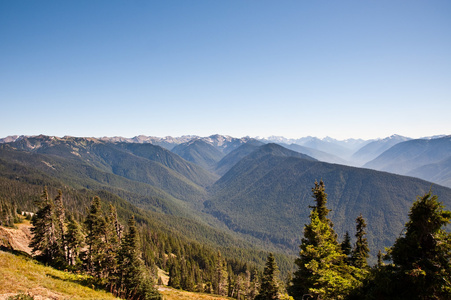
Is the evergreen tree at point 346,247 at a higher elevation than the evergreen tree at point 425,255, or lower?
lower

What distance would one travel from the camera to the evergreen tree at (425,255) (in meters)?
10.5

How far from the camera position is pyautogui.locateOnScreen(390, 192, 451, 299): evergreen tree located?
34.3ft

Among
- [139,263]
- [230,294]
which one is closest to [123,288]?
[139,263]

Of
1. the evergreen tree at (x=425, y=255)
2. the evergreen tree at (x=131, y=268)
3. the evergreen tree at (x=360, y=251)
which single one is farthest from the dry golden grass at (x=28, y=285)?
the evergreen tree at (x=360, y=251)

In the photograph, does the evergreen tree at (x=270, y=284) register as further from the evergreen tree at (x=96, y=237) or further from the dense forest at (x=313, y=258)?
the evergreen tree at (x=96, y=237)

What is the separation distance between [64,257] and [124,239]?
2152cm

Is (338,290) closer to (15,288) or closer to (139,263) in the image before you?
(15,288)

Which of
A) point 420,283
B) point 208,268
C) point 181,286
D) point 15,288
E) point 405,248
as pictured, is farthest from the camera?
point 208,268

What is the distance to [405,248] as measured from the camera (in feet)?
38.2

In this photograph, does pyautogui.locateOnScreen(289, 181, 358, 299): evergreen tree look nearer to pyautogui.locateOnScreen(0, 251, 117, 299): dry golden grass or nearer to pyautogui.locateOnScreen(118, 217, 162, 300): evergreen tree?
pyautogui.locateOnScreen(0, 251, 117, 299): dry golden grass

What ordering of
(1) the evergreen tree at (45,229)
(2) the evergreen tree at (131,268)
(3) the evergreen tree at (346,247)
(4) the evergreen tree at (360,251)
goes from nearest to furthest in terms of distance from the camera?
(4) the evergreen tree at (360,251) < (2) the evergreen tree at (131,268) < (3) the evergreen tree at (346,247) < (1) the evergreen tree at (45,229)

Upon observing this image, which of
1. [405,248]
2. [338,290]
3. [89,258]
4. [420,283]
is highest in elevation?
[405,248]

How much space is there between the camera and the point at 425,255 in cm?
1128

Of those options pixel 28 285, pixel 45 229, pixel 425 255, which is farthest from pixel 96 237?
pixel 425 255
